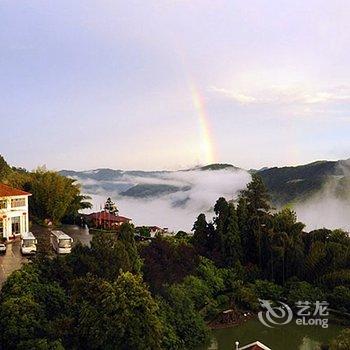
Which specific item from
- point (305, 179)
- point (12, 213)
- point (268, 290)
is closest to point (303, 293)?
point (268, 290)

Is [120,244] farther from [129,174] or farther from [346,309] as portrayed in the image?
[129,174]

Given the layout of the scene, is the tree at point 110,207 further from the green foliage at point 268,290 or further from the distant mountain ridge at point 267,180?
the distant mountain ridge at point 267,180

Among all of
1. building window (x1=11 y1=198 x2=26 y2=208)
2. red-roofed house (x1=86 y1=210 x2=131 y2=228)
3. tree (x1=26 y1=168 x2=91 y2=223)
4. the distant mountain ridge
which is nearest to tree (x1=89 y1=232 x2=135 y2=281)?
building window (x1=11 y1=198 x2=26 y2=208)

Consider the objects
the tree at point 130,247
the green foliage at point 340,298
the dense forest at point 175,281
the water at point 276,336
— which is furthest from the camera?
the green foliage at point 340,298

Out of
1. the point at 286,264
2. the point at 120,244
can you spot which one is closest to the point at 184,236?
the point at 286,264

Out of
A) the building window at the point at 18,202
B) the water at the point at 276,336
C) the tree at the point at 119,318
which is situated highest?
the building window at the point at 18,202

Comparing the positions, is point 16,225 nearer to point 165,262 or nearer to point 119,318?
point 165,262

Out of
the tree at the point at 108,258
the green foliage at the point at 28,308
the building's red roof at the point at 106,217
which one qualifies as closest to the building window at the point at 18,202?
the building's red roof at the point at 106,217
